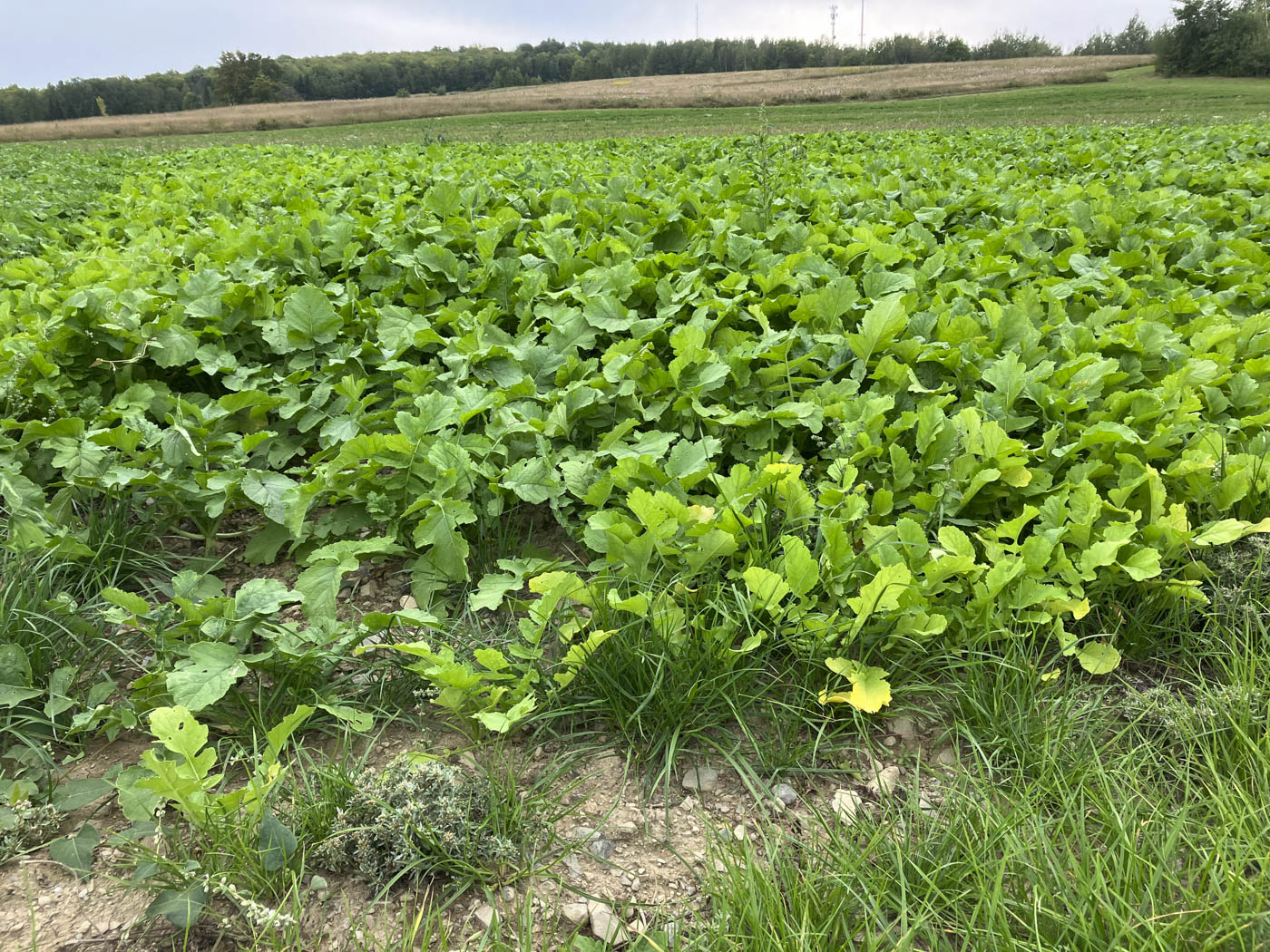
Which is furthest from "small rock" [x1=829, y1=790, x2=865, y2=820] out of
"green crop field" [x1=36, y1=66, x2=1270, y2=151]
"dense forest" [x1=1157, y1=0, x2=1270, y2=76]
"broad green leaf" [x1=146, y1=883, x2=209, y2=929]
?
"dense forest" [x1=1157, y1=0, x2=1270, y2=76]

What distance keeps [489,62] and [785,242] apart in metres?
84.4

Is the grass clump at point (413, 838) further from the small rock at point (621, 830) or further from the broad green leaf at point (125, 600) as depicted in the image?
the broad green leaf at point (125, 600)

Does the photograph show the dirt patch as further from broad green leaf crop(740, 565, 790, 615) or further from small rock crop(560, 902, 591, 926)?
broad green leaf crop(740, 565, 790, 615)

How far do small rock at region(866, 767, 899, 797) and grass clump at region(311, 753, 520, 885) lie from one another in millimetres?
909

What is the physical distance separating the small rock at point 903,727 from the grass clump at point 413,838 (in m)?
1.08

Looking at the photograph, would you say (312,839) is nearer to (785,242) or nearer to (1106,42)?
(785,242)

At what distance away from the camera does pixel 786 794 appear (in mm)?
1874

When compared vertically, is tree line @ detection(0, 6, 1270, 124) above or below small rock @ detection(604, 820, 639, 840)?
above

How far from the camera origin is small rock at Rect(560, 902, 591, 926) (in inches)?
63.2

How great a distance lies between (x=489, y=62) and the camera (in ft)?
251

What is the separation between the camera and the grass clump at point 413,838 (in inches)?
65.2

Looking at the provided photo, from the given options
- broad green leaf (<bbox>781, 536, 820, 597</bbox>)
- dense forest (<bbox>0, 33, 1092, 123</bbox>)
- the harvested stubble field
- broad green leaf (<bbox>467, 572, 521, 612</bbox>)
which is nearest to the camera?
broad green leaf (<bbox>781, 536, 820, 597</bbox>)

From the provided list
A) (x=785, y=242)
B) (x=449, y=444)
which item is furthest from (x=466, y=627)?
(x=785, y=242)

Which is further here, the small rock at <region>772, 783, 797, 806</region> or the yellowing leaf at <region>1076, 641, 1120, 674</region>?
the yellowing leaf at <region>1076, 641, 1120, 674</region>
